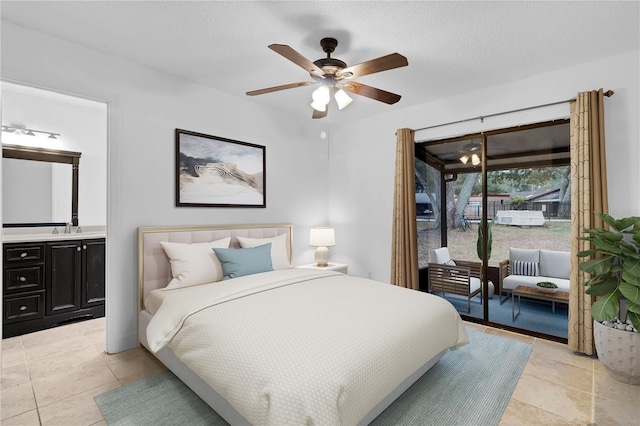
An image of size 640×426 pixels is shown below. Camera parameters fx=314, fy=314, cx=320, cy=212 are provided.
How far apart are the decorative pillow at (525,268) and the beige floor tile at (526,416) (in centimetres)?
174

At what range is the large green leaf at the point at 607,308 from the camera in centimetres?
231

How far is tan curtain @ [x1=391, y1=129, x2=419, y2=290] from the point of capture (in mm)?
3916

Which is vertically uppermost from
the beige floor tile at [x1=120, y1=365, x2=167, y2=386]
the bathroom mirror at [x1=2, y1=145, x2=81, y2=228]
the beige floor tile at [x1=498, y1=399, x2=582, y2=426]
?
the bathroom mirror at [x1=2, y1=145, x2=81, y2=228]

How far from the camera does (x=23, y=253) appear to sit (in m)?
3.20

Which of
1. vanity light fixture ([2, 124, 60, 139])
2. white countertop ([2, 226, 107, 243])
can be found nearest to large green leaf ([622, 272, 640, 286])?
white countertop ([2, 226, 107, 243])

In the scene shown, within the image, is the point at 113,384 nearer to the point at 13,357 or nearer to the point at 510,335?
the point at 13,357

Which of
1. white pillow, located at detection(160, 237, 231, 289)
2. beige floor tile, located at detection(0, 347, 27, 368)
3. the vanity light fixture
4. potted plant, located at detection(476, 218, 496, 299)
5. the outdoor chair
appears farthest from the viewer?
the outdoor chair

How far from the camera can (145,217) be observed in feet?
9.86

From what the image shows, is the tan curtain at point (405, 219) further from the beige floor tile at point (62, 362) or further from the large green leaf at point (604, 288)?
the beige floor tile at point (62, 362)

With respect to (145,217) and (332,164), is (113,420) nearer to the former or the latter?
(145,217)

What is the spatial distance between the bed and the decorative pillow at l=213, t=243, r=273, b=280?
0.04ft

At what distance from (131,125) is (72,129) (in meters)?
1.71

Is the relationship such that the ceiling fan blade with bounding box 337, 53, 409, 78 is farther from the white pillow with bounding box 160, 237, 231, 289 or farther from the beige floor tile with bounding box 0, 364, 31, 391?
the beige floor tile with bounding box 0, 364, 31, 391

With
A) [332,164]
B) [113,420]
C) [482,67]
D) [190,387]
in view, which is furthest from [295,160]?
[113,420]
